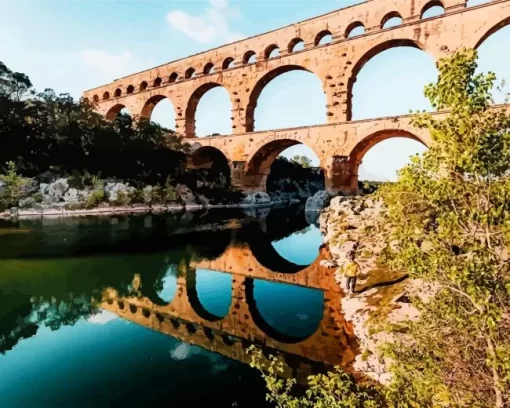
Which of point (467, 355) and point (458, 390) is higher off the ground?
point (467, 355)

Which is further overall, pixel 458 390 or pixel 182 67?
pixel 182 67

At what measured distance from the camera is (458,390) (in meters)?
3.12

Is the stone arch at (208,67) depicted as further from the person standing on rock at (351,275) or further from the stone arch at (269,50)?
the person standing on rock at (351,275)

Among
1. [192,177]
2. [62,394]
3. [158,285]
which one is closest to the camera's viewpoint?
[62,394]

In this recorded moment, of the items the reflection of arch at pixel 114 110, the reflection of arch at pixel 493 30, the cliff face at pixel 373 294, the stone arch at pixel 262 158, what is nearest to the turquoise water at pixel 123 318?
the cliff face at pixel 373 294

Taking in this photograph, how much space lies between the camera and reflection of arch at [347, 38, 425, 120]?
2582cm

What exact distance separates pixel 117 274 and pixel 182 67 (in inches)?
1175

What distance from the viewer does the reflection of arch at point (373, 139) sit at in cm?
2503

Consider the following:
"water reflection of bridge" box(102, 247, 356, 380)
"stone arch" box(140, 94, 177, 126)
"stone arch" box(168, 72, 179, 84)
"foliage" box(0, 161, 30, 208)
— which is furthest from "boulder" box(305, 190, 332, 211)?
"foliage" box(0, 161, 30, 208)

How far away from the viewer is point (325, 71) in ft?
93.7

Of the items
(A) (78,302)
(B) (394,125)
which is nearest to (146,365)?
(A) (78,302)

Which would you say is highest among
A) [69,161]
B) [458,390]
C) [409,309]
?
[69,161]

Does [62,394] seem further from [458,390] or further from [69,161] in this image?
[69,161]

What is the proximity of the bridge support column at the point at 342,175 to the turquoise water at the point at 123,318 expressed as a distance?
10.0 m
